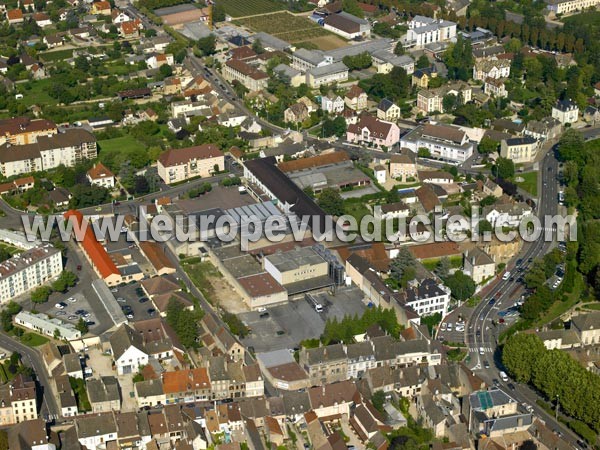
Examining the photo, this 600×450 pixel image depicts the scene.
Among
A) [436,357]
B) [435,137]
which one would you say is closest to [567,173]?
[435,137]

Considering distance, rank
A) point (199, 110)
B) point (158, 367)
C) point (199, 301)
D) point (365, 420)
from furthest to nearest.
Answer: point (199, 110)
point (199, 301)
point (158, 367)
point (365, 420)

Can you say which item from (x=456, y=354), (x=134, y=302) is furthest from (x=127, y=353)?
(x=456, y=354)

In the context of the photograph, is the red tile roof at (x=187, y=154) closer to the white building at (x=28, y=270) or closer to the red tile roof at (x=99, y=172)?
the red tile roof at (x=99, y=172)

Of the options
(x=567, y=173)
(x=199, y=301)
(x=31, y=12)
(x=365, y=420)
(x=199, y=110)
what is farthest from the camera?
(x=31, y=12)

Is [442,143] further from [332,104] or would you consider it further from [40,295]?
[40,295]

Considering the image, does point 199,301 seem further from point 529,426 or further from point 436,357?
point 529,426

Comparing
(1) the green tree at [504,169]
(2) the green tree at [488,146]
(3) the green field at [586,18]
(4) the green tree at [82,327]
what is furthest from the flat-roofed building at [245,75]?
(4) the green tree at [82,327]

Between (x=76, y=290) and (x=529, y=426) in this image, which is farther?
(x=76, y=290)
